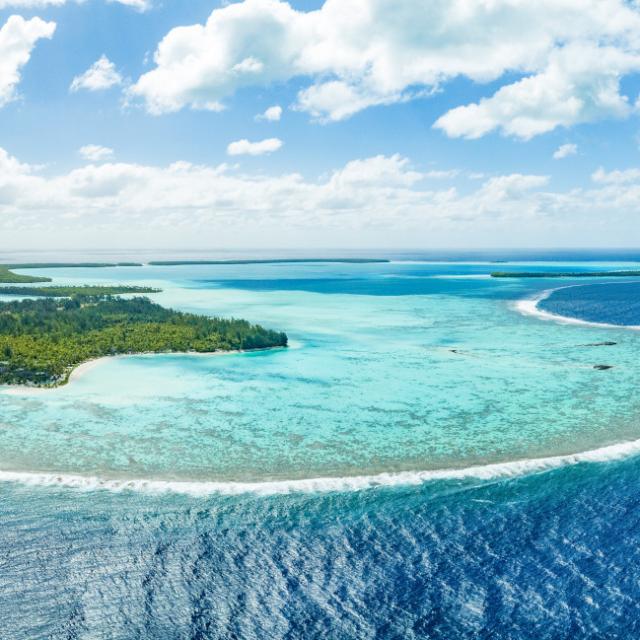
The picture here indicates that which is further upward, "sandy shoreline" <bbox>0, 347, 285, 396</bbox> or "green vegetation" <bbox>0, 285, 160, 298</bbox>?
"green vegetation" <bbox>0, 285, 160, 298</bbox>

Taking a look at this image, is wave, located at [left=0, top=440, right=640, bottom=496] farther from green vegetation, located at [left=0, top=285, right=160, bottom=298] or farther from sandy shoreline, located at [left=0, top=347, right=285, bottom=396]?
green vegetation, located at [left=0, top=285, right=160, bottom=298]

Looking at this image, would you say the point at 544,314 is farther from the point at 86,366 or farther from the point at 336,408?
the point at 86,366

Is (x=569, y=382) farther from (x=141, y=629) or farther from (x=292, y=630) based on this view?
(x=141, y=629)

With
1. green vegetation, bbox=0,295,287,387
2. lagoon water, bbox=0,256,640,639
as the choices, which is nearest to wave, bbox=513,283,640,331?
lagoon water, bbox=0,256,640,639

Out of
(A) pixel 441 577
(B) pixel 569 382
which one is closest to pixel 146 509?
(A) pixel 441 577

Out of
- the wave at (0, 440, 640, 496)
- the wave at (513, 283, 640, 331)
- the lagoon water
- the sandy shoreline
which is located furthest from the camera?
the wave at (513, 283, 640, 331)
